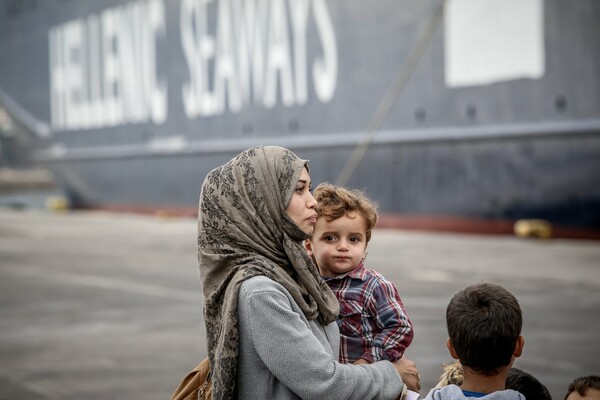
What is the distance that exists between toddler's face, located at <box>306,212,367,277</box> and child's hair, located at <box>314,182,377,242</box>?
11 mm

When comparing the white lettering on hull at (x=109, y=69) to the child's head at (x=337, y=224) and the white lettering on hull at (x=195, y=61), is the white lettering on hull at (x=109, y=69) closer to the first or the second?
the white lettering on hull at (x=195, y=61)

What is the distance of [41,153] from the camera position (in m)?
33.8

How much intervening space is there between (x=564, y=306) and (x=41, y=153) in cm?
2673

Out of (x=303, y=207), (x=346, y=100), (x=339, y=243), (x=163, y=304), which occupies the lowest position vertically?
(x=163, y=304)

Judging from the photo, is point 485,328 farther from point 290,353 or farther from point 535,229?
point 535,229

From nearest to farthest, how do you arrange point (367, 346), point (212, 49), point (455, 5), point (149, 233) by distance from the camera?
1. point (367, 346)
2. point (455, 5)
3. point (149, 233)
4. point (212, 49)

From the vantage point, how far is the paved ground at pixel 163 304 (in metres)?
6.68

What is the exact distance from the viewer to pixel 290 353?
231 centimetres

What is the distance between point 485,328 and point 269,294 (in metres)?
0.46

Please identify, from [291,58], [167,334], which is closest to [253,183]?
[167,334]

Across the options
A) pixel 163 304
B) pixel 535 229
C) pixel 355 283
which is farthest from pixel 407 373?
pixel 535 229

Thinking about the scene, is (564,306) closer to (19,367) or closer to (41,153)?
(19,367)

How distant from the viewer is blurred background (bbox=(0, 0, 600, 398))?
53.2 ft

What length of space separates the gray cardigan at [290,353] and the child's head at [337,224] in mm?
296
